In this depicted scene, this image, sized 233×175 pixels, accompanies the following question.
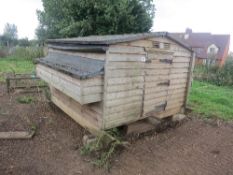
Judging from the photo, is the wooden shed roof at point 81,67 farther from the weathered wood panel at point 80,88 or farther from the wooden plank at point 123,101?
the wooden plank at point 123,101

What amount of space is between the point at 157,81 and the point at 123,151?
178 centimetres

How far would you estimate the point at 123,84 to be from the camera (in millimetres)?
4156

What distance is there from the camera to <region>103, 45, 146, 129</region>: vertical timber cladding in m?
3.86

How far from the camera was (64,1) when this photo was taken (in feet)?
48.3

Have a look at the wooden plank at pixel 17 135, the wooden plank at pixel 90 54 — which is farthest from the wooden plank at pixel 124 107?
the wooden plank at pixel 17 135

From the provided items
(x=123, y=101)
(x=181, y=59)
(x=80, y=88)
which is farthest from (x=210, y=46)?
(x=80, y=88)

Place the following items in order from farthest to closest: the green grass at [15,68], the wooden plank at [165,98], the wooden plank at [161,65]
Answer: the green grass at [15,68]
the wooden plank at [165,98]
the wooden plank at [161,65]

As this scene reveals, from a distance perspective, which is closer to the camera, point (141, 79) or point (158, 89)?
point (141, 79)

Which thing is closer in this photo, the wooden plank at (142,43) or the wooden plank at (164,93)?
the wooden plank at (142,43)

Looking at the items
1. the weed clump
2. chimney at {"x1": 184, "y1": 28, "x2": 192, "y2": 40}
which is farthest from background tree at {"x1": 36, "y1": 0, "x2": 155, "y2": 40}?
chimney at {"x1": 184, "y1": 28, "x2": 192, "y2": 40}

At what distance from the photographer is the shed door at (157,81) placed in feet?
15.0

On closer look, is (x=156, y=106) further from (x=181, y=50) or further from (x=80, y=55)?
(x=80, y=55)

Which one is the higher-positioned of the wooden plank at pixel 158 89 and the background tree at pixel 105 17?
the background tree at pixel 105 17

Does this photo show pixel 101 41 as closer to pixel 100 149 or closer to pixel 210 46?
pixel 100 149
